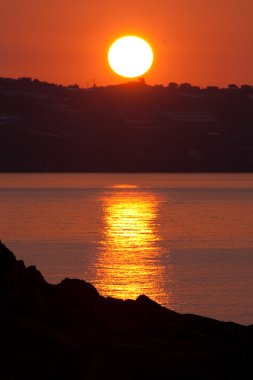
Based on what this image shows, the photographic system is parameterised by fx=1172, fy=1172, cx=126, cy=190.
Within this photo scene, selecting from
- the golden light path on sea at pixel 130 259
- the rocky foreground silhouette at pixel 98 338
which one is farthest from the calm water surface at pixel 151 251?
the rocky foreground silhouette at pixel 98 338

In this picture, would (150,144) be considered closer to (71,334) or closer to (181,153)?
(181,153)

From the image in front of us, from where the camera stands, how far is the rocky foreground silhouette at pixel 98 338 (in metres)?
9.49

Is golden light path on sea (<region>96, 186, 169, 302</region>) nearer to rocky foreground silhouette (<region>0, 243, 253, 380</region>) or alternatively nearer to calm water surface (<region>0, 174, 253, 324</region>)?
calm water surface (<region>0, 174, 253, 324</region>)

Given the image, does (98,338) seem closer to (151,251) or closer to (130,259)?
(130,259)

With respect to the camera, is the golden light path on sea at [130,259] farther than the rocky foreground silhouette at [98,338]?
Yes

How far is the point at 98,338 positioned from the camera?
32.3 feet

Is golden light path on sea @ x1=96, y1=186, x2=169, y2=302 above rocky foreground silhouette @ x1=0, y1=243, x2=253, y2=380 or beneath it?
above

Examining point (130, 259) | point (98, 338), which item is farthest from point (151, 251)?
point (98, 338)

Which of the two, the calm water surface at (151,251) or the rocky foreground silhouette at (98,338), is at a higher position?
the calm water surface at (151,251)

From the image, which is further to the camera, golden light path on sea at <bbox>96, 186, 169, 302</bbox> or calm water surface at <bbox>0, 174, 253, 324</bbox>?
golden light path on sea at <bbox>96, 186, 169, 302</bbox>

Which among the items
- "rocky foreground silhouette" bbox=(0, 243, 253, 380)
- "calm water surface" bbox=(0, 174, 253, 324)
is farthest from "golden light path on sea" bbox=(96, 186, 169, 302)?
"rocky foreground silhouette" bbox=(0, 243, 253, 380)

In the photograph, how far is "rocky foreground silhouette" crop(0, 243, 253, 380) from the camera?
374 inches

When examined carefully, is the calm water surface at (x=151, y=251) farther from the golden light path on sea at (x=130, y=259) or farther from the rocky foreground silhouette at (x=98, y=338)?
the rocky foreground silhouette at (x=98, y=338)

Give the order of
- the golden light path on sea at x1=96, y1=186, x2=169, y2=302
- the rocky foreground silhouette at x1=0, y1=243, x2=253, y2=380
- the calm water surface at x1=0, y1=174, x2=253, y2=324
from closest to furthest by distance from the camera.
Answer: the rocky foreground silhouette at x1=0, y1=243, x2=253, y2=380 < the calm water surface at x1=0, y1=174, x2=253, y2=324 < the golden light path on sea at x1=96, y1=186, x2=169, y2=302
